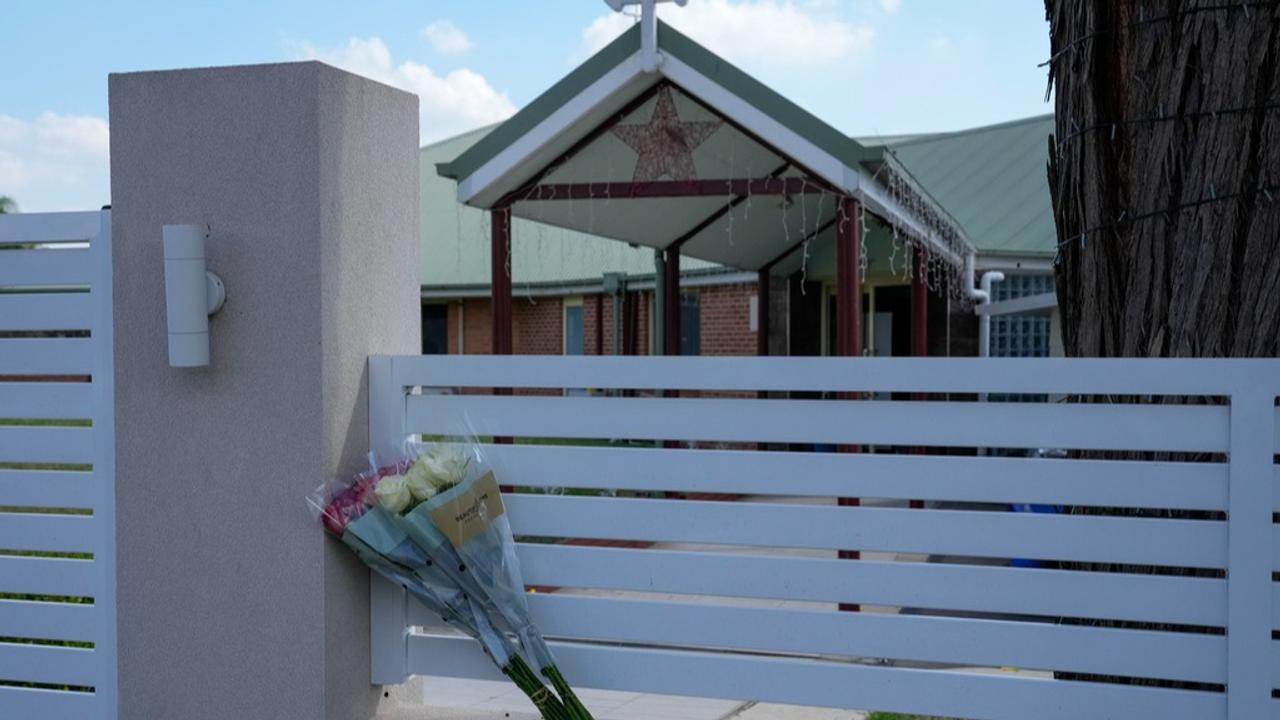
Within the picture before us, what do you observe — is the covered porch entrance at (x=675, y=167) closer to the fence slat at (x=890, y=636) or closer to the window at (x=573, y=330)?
the fence slat at (x=890, y=636)

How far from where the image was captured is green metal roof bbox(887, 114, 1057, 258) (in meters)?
18.4

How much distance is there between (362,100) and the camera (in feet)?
12.2

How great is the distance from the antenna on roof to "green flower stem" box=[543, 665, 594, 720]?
20.4 ft

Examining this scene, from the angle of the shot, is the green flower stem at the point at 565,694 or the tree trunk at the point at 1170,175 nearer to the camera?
the tree trunk at the point at 1170,175

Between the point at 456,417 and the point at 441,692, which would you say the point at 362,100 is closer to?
the point at 456,417

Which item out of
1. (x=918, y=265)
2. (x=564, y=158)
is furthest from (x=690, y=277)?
(x=564, y=158)

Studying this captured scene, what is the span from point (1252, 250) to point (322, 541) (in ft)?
8.68

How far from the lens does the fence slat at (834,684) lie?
3264 millimetres

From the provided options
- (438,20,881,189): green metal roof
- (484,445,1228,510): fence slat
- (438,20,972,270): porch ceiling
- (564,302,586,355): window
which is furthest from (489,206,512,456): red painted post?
(564,302,586,355): window

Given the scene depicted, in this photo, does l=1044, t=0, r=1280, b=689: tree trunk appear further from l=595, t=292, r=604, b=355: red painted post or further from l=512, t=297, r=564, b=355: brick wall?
l=512, t=297, r=564, b=355: brick wall

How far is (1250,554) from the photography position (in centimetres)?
314

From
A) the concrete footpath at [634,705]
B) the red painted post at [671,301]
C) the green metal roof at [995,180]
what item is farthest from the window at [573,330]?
the concrete footpath at [634,705]

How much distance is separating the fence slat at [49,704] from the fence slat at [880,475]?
59.5 inches

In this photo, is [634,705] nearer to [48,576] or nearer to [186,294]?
[48,576]
